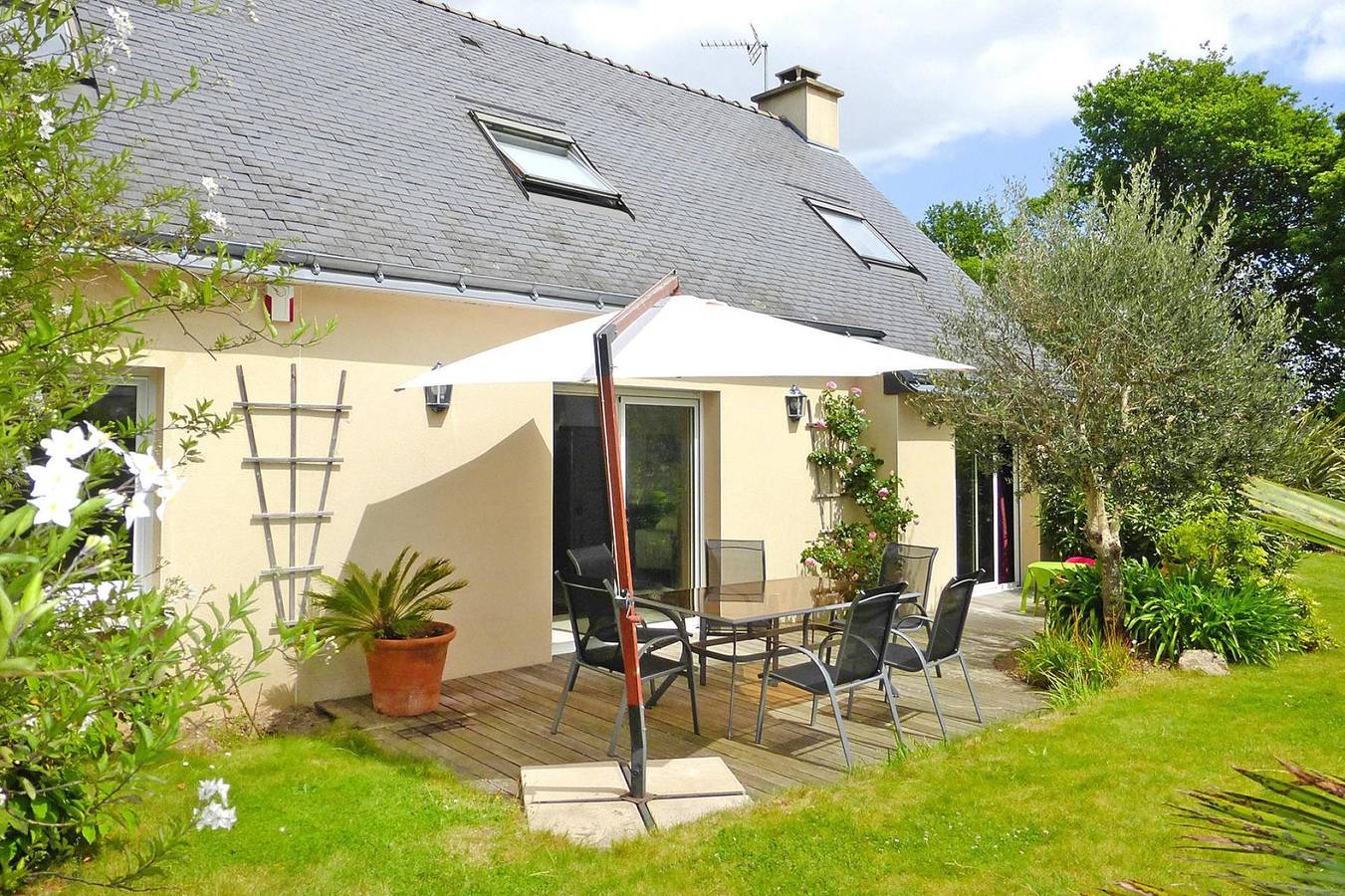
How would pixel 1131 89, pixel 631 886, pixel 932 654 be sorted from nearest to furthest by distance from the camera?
pixel 631 886, pixel 932 654, pixel 1131 89

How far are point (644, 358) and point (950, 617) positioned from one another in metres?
2.82

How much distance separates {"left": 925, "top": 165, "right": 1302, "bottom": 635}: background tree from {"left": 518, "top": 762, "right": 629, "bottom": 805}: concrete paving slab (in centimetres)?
473

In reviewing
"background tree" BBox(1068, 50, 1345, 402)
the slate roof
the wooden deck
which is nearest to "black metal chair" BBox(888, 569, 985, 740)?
the wooden deck

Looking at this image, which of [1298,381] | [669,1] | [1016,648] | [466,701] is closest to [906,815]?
[466,701]

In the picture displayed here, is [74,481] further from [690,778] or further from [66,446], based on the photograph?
[690,778]

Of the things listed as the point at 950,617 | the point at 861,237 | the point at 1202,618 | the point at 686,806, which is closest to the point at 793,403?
the point at 950,617

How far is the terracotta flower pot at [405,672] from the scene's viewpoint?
6.22 metres

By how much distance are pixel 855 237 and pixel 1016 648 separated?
688cm

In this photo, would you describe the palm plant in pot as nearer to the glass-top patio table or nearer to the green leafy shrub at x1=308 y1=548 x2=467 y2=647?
the green leafy shrub at x1=308 y1=548 x2=467 y2=647

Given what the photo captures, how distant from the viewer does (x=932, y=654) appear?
6074mm

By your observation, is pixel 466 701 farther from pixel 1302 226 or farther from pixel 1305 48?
pixel 1305 48

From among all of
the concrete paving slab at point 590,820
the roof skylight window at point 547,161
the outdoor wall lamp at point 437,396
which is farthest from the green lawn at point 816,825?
the roof skylight window at point 547,161

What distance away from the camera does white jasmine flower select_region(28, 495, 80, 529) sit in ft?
4.46

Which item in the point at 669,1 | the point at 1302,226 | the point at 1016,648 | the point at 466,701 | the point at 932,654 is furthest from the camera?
the point at 1302,226
